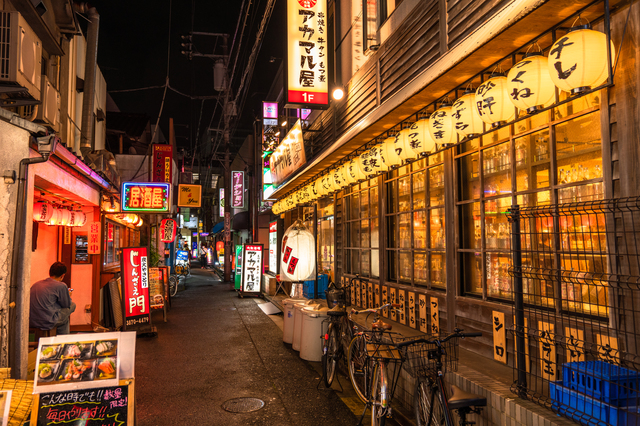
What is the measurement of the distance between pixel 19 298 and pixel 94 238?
7.53 metres

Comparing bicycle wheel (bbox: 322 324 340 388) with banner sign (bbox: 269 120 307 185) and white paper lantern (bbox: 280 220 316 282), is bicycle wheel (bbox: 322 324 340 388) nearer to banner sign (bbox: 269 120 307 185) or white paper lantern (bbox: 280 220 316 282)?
white paper lantern (bbox: 280 220 316 282)

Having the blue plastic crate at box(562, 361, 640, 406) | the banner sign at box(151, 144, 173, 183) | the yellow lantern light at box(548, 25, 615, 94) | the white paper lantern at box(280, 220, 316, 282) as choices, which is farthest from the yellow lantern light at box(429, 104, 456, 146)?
the banner sign at box(151, 144, 173, 183)

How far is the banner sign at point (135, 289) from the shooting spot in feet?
43.8

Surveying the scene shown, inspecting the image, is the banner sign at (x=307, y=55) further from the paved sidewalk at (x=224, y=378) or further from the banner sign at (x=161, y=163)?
the banner sign at (x=161, y=163)

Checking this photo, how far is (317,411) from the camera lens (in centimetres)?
727

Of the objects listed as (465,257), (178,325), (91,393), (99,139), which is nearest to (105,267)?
(178,325)

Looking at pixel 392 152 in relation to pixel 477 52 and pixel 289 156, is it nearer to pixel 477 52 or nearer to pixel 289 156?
pixel 477 52

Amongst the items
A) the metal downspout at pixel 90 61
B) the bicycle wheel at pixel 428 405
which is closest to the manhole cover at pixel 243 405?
the bicycle wheel at pixel 428 405

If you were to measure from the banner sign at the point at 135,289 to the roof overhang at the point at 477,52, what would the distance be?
9006mm

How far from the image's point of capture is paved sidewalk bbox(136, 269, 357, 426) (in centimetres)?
707

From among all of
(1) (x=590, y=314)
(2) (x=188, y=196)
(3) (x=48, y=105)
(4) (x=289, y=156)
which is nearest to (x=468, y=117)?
(1) (x=590, y=314)

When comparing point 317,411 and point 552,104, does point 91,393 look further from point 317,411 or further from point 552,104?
point 552,104

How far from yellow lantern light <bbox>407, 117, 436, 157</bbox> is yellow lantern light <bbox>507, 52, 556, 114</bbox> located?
2.05 meters

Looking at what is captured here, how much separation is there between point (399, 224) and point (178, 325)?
10.1 m
